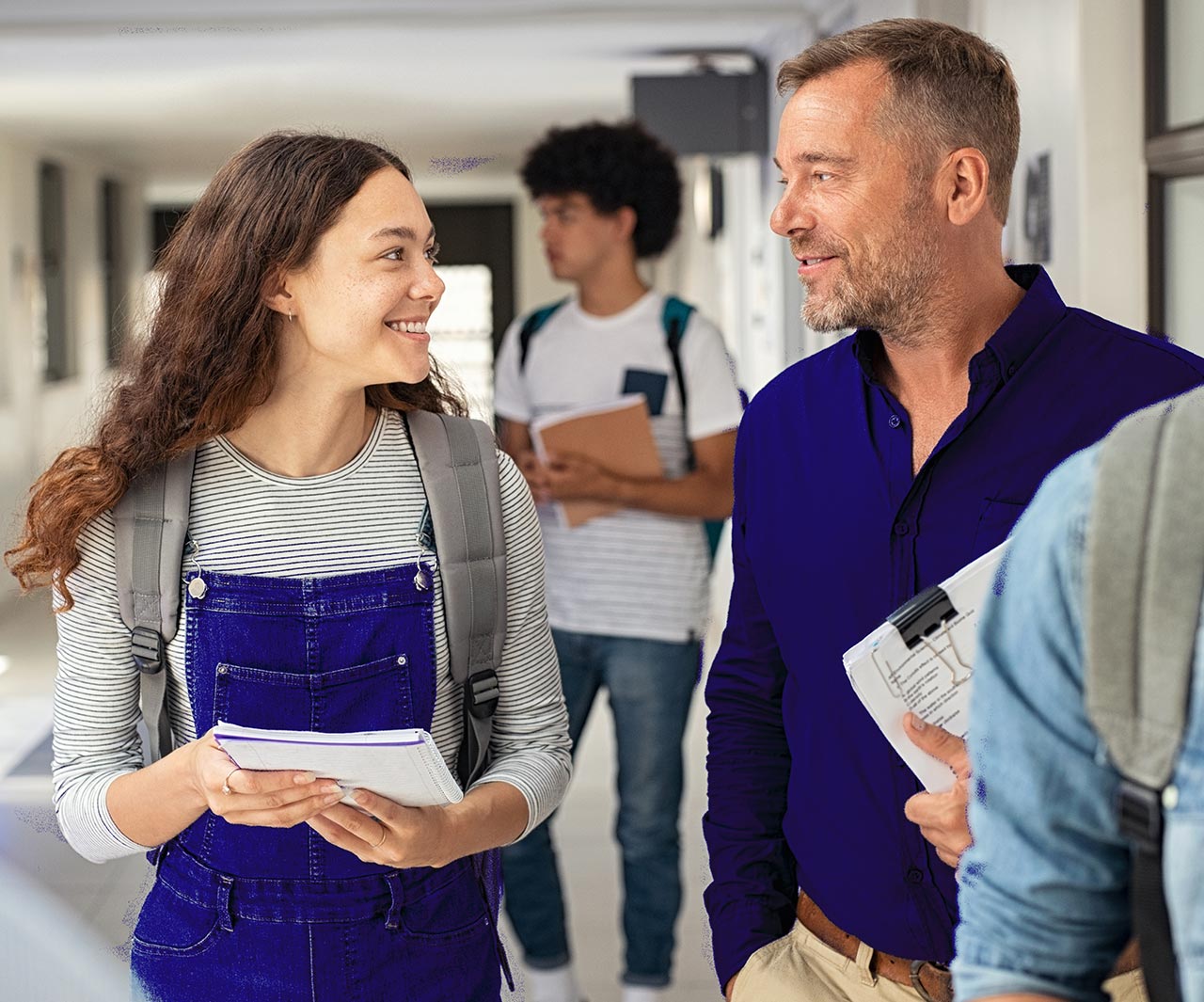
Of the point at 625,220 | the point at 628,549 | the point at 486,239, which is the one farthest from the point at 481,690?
the point at 486,239

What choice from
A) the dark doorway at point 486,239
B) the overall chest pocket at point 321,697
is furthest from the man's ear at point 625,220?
the dark doorway at point 486,239

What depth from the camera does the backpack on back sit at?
338 cm

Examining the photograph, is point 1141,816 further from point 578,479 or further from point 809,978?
point 578,479

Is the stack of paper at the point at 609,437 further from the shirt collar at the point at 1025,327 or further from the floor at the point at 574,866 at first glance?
the shirt collar at the point at 1025,327

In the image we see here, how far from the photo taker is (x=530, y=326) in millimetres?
3578

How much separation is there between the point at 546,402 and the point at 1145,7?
1.55m

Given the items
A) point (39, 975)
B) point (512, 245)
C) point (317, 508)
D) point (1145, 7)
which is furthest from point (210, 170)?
point (317, 508)

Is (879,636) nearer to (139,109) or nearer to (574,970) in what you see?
(574,970)

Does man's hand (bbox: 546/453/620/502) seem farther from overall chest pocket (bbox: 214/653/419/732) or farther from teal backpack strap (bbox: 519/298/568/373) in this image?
overall chest pocket (bbox: 214/653/419/732)

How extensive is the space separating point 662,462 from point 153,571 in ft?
6.30

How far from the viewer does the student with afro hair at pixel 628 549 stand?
10.9 ft

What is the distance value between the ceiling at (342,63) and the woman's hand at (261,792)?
83 cm

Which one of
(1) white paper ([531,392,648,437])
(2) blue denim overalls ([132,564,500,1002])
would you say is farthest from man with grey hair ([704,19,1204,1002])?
(1) white paper ([531,392,648,437])

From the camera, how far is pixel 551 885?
11.1 feet
